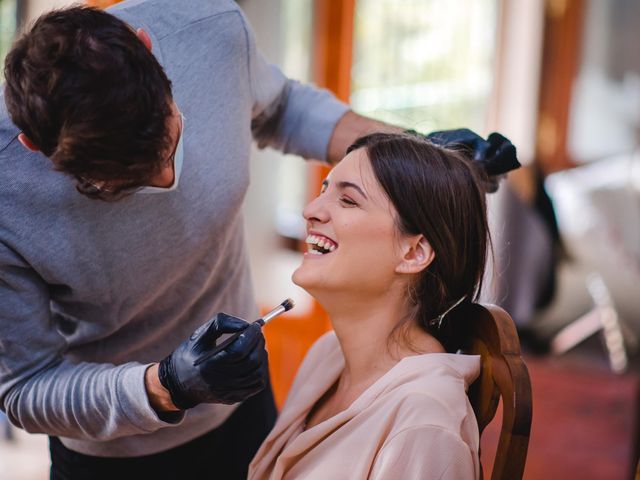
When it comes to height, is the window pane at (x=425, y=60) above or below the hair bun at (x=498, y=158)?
below

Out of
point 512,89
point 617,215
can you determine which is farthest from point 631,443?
point 512,89

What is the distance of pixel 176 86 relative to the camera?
1.46 meters

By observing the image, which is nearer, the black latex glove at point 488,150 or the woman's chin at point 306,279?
the woman's chin at point 306,279

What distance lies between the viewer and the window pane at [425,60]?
4.30 metres

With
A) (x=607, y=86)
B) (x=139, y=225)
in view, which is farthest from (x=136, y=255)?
(x=607, y=86)

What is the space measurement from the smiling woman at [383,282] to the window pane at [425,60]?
247 cm

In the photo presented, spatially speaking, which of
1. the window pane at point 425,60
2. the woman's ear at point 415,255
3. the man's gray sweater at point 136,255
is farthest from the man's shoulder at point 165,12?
the window pane at point 425,60

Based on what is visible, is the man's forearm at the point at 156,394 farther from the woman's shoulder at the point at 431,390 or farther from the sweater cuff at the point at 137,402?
the woman's shoulder at the point at 431,390

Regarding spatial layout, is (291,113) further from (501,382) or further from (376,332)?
(501,382)

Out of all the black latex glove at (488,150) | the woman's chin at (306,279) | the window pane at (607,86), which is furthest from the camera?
the window pane at (607,86)

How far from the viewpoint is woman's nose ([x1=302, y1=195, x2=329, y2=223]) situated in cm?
141

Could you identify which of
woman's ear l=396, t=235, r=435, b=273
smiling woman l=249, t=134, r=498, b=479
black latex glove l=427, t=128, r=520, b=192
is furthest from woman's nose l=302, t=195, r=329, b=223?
black latex glove l=427, t=128, r=520, b=192

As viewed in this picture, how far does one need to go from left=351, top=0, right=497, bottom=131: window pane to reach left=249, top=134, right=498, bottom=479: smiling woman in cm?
247

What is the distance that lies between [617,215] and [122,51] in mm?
3282
